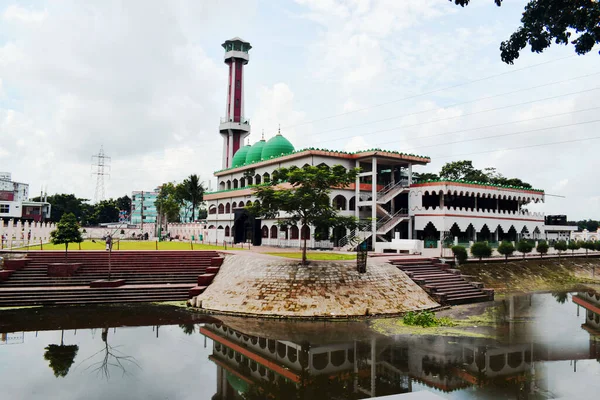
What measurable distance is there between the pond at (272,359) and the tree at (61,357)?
3cm

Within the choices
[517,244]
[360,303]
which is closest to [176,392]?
[360,303]

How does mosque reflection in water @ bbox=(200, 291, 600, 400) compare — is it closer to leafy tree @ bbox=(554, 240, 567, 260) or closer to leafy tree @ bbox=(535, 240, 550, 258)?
→ leafy tree @ bbox=(535, 240, 550, 258)

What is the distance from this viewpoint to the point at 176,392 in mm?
10789

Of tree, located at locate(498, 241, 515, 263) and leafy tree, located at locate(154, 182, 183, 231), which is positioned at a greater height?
leafy tree, located at locate(154, 182, 183, 231)

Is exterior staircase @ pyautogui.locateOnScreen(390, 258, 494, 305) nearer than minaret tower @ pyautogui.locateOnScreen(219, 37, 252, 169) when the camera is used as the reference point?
Yes

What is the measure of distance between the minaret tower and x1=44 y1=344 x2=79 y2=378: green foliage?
4554 cm

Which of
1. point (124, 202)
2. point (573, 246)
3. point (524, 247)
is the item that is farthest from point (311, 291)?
point (124, 202)

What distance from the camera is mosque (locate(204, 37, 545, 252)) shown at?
120 ft

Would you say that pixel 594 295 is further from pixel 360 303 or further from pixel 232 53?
pixel 232 53

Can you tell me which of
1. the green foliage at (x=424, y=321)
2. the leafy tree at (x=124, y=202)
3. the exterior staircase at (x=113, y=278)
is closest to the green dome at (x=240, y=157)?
the exterior staircase at (x=113, y=278)

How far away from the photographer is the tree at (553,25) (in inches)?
366

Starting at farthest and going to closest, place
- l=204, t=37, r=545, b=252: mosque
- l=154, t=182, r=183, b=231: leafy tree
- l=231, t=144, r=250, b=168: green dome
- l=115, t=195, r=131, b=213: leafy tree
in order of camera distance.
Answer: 1. l=115, t=195, r=131, b=213: leafy tree
2. l=154, t=182, r=183, b=231: leafy tree
3. l=231, t=144, r=250, b=168: green dome
4. l=204, t=37, r=545, b=252: mosque

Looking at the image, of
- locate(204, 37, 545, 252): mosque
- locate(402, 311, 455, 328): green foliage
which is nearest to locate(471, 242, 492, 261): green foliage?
locate(204, 37, 545, 252): mosque

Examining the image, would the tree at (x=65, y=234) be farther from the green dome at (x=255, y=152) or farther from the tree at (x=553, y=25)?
the green dome at (x=255, y=152)
